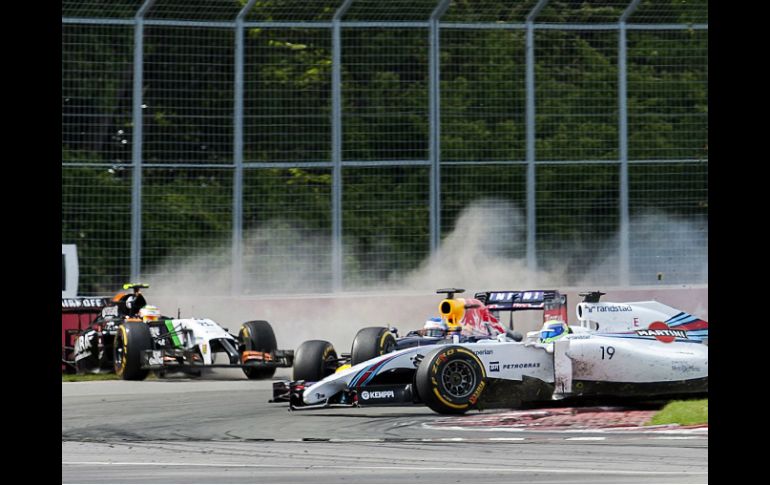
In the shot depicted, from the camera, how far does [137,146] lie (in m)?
17.7

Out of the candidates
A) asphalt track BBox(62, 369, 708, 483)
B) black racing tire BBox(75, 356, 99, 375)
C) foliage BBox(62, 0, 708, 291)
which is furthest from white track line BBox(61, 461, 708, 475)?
foliage BBox(62, 0, 708, 291)

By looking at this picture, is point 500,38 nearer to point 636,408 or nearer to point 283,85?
point 283,85

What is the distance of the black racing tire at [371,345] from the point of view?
12344mm

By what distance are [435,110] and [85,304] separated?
5.90m

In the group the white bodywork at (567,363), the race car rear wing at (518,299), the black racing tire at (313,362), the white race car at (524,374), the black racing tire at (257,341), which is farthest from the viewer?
the black racing tire at (257,341)

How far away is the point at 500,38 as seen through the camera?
60.1 ft

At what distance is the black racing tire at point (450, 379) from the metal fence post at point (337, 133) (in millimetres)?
7368

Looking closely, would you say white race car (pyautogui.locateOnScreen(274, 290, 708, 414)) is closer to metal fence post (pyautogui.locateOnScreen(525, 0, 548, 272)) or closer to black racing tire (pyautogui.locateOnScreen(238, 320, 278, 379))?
black racing tire (pyautogui.locateOnScreen(238, 320, 278, 379))

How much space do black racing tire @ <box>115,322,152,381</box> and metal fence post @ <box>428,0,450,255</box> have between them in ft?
16.0

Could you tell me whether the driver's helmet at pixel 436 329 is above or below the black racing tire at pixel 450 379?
above

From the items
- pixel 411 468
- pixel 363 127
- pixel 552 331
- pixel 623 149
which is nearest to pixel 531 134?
pixel 623 149

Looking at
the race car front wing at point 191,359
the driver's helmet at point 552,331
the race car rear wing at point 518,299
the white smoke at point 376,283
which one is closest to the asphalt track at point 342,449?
the driver's helmet at point 552,331

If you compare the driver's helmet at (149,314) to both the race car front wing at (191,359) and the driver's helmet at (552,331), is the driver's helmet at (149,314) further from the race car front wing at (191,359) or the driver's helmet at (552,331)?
the driver's helmet at (552,331)
